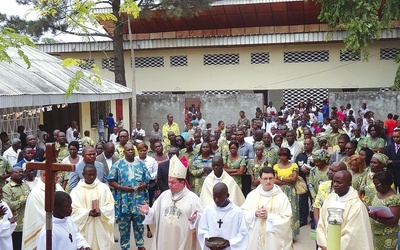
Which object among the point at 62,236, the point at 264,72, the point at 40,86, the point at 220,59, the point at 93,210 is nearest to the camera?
the point at 62,236

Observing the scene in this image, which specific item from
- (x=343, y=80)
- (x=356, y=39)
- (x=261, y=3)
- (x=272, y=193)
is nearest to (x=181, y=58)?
(x=261, y=3)

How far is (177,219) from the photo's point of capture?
21.8 ft

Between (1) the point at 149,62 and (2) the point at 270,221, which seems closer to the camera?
(2) the point at 270,221

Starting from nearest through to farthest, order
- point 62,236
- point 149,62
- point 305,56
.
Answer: point 62,236 < point 305,56 < point 149,62

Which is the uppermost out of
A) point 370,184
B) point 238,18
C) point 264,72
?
point 238,18

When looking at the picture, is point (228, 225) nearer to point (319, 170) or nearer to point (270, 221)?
point (270, 221)

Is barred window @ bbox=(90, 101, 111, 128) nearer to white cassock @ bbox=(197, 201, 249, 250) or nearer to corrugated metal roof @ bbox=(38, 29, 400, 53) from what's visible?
corrugated metal roof @ bbox=(38, 29, 400, 53)

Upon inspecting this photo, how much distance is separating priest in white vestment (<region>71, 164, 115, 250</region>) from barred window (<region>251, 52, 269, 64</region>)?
1971 cm

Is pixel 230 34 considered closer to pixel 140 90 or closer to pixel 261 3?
pixel 261 3

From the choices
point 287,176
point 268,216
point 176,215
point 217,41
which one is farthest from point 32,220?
point 217,41

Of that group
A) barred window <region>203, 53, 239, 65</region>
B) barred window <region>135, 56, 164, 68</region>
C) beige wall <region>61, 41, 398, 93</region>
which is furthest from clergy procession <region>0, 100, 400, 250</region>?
barred window <region>135, 56, 164, 68</region>

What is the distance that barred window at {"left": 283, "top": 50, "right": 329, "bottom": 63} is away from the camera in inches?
1002

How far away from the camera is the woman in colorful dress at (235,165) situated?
364 inches

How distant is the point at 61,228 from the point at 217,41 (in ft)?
67.1
